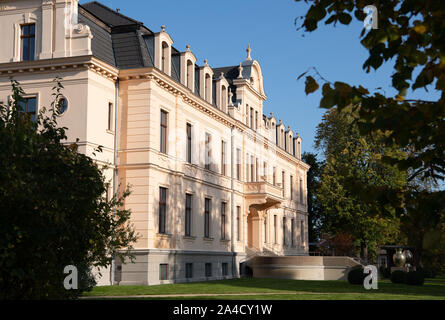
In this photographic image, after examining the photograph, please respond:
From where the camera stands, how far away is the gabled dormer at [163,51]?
29.5 m

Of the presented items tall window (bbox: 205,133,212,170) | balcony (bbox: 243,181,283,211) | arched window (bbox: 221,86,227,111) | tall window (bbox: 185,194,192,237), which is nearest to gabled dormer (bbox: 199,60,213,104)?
tall window (bbox: 205,133,212,170)

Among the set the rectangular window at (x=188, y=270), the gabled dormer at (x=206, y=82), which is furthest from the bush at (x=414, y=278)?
the gabled dormer at (x=206, y=82)

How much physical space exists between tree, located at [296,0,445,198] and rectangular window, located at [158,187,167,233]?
23955mm

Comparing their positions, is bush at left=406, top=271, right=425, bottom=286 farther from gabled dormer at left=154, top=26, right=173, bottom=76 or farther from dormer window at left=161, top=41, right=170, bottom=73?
dormer window at left=161, top=41, right=170, bottom=73

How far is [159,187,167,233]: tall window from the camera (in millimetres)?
29312

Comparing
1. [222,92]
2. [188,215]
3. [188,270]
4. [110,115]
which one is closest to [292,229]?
[222,92]

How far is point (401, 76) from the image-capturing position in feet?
18.7

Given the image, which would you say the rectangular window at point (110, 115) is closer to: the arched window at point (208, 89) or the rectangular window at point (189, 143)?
the rectangular window at point (189, 143)

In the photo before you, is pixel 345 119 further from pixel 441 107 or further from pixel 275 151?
pixel 441 107

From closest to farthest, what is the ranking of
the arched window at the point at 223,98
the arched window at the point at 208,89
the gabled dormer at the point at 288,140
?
Result: the arched window at the point at 208,89
the arched window at the point at 223,98
the gabled dormer at the point at 288,140

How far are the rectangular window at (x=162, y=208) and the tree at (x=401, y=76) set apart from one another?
78.6 feet

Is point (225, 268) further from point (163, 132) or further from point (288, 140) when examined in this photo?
point (288, 140)

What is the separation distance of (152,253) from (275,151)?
24.3 meters

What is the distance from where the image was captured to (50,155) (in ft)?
35.7
